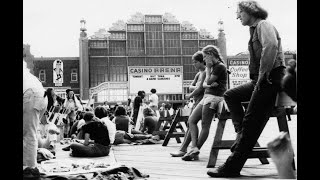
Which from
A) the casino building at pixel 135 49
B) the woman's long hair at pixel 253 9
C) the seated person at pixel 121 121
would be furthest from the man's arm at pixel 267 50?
the casino building at pixel 135 49

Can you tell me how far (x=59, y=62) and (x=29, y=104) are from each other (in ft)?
143

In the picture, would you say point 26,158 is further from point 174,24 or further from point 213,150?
point 174,24

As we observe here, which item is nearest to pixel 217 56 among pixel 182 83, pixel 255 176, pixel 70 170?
pixel 255 176

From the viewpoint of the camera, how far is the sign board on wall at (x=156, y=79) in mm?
44906

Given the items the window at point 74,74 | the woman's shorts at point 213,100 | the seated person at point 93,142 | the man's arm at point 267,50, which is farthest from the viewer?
the window at point 74,74

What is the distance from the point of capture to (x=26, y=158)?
3.87 m

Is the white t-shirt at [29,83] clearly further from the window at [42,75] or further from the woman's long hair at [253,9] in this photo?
the window at [42,75]

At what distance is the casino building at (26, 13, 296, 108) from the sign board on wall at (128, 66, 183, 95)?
10 cm

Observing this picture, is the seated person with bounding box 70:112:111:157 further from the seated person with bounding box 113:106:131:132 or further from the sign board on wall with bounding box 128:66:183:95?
the sign board on wall with bounding box 128:66:183:95

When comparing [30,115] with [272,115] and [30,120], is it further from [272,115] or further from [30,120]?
[272,115]

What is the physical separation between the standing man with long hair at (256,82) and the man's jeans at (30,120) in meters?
1.55

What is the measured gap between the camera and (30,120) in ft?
12.7

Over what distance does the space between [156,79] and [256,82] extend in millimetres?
42019

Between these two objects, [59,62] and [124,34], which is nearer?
[59,62]
